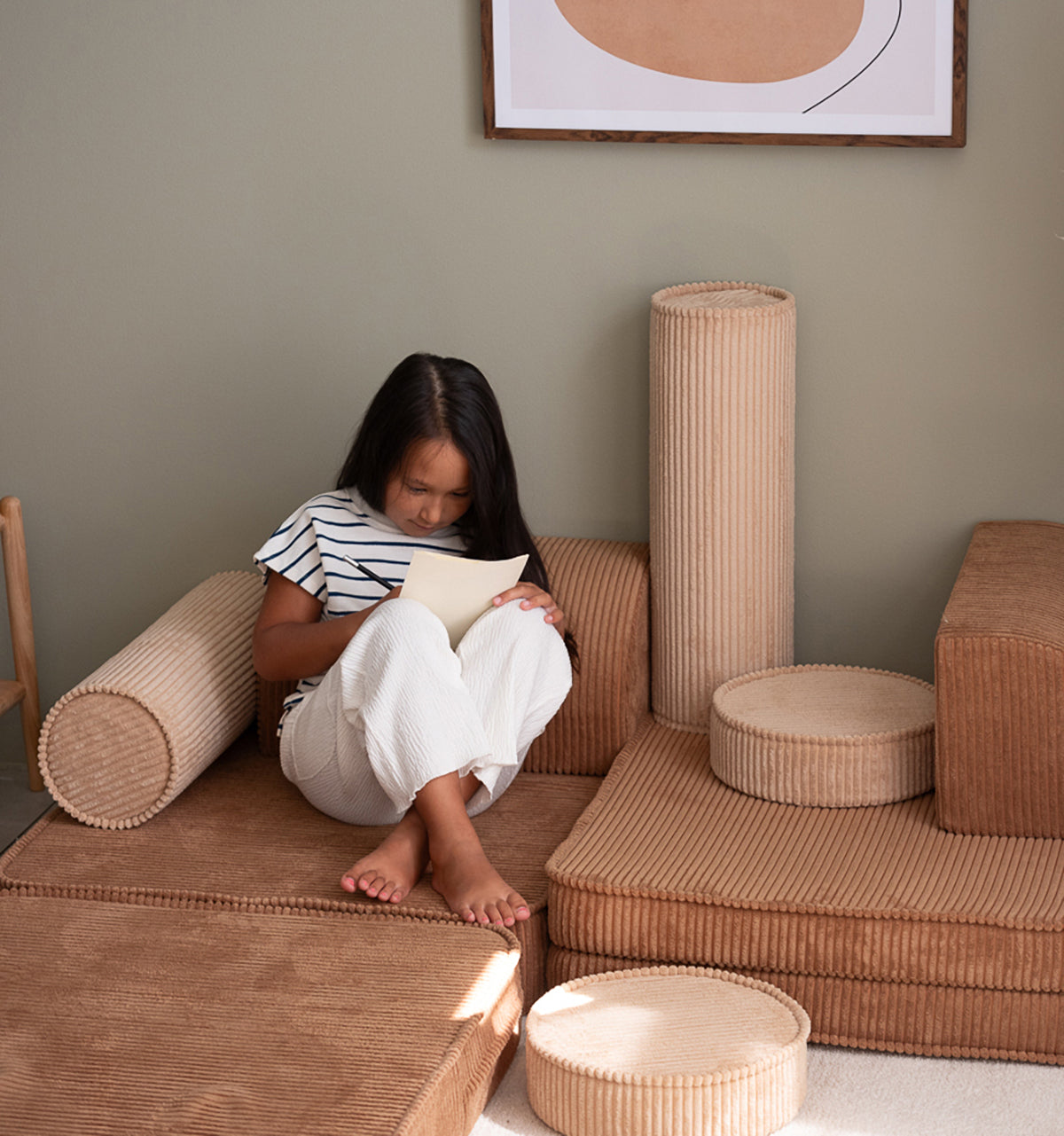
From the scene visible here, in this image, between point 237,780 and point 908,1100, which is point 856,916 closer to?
point 908,1100

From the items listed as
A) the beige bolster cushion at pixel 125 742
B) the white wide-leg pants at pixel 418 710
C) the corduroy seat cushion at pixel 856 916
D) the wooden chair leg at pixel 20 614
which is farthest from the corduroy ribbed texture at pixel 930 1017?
the wooden chair leg at pixel 20 614

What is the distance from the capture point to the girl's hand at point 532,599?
2283mm

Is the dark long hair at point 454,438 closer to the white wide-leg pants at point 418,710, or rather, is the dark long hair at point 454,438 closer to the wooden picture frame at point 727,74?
the white wide-leg pants at point 418,710

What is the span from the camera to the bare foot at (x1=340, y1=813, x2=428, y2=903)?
205cm

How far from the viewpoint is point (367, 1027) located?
1756mm

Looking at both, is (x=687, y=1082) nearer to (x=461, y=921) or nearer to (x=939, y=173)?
(x=461, y=921)

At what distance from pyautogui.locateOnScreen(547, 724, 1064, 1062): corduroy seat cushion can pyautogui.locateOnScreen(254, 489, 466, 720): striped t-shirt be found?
0.51 m

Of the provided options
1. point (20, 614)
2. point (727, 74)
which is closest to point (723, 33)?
point (727, 74)

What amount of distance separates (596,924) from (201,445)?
1.31m

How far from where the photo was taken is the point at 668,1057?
6.01 feet

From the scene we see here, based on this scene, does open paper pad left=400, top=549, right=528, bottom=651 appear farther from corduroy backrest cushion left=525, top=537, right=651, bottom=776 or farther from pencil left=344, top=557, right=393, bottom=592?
corduroy backrest cushion left=525, top=537, right=651, bottom=776

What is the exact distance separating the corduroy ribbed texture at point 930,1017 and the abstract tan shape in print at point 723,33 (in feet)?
4.67

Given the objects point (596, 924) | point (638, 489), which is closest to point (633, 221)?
point (638, 489)

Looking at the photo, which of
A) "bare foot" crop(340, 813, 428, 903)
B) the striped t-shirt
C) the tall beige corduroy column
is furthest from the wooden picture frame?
"bare foot" crop(340, 813, 428, 903)
